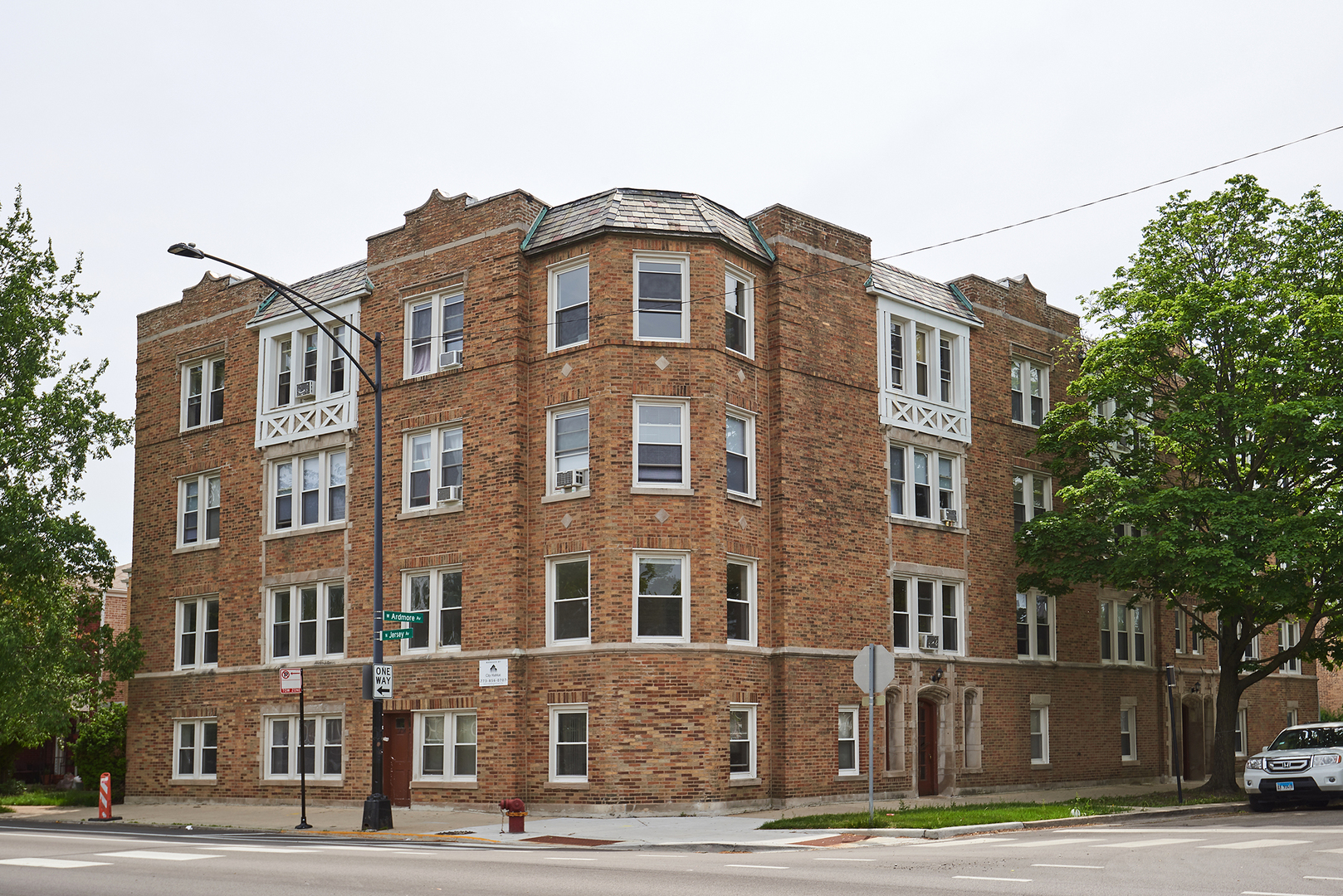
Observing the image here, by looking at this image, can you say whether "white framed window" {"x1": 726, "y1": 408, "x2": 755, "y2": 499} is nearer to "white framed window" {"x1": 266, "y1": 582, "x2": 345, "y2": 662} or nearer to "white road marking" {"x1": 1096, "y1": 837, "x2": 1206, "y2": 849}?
"white framed window" {"x1": 266, "y1": 582, "x2": 345, "y2": 662}

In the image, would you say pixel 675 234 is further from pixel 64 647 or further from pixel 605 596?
pixel 64 647

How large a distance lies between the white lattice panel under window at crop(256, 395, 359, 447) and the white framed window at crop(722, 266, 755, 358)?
8657 millimetres

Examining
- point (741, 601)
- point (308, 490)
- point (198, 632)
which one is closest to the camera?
point (741, 601)

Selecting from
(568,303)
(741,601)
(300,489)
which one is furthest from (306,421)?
(741,601)

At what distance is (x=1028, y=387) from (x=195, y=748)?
2196 centimetres

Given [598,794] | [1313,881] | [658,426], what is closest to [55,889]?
[1313,881]

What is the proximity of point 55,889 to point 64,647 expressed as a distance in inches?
871

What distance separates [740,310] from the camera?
27.0 metres

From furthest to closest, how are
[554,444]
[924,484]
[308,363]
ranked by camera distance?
1. [308,363]
2. [924,484]
3. [554,444]

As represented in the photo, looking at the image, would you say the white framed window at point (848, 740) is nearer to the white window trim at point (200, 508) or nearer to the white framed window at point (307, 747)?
the white framed window at point (307, 747)

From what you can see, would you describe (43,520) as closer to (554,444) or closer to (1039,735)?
(554,444)

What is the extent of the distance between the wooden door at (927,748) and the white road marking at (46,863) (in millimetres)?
18472

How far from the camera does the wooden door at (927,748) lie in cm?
2903

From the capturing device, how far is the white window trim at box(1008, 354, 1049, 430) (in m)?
32.8
